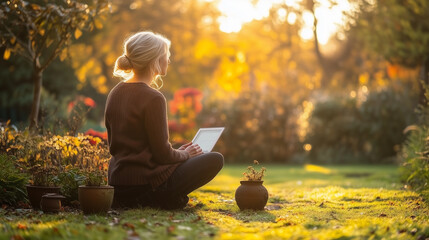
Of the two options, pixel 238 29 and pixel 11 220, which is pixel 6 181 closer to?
pixel 11 220

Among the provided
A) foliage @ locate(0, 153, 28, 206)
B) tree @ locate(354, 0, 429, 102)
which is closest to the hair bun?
foliage @ locate(0, 153, 28, 206)

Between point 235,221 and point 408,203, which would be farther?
point 408,203

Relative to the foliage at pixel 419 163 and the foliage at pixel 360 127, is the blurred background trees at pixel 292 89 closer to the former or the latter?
the foliage at pixel 360 127

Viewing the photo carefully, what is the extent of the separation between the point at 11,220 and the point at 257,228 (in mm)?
2221

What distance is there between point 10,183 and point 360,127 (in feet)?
41.3

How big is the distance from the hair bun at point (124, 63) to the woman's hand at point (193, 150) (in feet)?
3.49

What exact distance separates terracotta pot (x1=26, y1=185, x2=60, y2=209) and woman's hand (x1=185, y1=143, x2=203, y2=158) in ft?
4.87

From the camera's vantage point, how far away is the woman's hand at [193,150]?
5816mm

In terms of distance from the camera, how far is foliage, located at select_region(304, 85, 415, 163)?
16250 mm

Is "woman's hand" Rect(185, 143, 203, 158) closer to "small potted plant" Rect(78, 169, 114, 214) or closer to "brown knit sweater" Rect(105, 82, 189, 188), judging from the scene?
"brown knit sweater" Rect(105, 82, 189, 188)

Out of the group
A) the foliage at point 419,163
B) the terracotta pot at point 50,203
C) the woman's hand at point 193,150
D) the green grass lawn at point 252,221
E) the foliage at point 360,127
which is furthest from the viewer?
the foliage at point 360,127

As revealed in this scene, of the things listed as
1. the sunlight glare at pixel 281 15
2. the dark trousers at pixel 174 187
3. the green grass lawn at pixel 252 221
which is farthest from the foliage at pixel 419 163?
the sunlight glare at pixel 281 15

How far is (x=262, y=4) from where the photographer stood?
31016 millimetres

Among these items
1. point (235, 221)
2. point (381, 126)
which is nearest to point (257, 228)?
point (235, 221)
